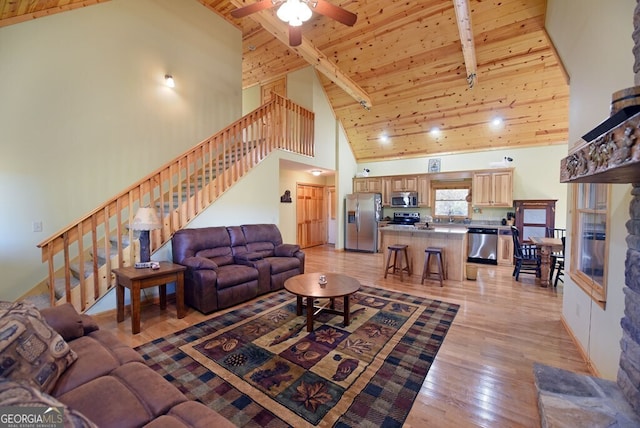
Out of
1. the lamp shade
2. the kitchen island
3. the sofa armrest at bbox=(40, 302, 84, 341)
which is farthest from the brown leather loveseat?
the kitchen island

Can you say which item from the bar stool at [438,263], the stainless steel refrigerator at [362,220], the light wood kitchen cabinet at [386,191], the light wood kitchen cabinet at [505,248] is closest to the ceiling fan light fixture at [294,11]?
the bar stool at [438,263]

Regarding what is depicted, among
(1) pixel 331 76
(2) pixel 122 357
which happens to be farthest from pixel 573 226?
(1) pixel 331 76

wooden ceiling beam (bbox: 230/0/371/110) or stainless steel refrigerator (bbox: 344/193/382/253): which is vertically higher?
wooden ceiling beam (bbox: 230/0/371/110)

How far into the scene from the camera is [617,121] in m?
1.18

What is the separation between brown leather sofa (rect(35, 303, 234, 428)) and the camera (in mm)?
1074

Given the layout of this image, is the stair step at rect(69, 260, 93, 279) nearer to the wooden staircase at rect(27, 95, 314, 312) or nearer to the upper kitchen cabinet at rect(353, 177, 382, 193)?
the wooden staircase at rect(27, 95, 314, 312)

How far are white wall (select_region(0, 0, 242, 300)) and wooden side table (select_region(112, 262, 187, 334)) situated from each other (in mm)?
1354

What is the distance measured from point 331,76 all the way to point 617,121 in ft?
16.1

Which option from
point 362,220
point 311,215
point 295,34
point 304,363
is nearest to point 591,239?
point 304,363

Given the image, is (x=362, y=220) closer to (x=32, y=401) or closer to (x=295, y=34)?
(x=295, y=34)

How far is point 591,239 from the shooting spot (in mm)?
2488

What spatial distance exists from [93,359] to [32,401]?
0.79 m

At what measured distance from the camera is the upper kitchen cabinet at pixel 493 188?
19.6 ft

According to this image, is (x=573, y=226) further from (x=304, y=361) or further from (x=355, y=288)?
(x=304, y=361)
